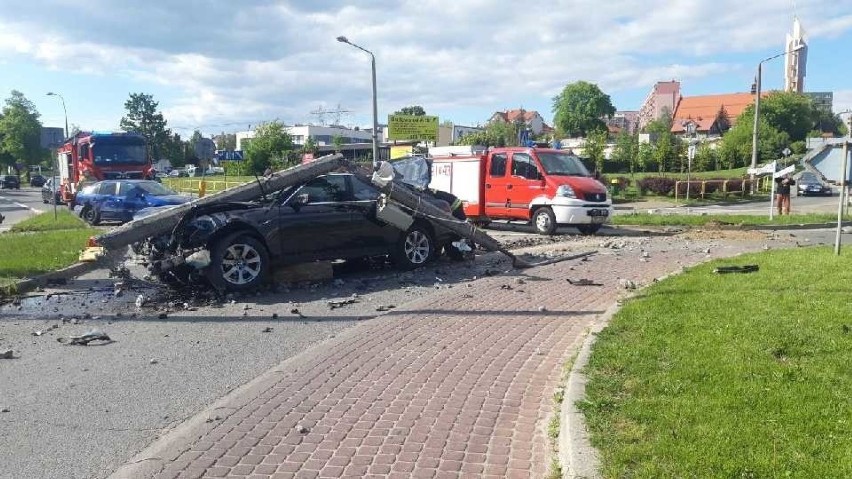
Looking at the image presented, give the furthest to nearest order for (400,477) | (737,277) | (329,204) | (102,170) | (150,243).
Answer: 1. (102,170)
2. (329,204)
3. (150,243)
4. (737,277)
5. (400,477)

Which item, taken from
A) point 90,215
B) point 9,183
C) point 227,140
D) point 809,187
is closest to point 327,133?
point 227,140

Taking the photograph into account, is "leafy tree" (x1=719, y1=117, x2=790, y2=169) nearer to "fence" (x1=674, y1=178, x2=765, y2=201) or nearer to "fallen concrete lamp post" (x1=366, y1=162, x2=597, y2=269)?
"fence" (x1=674, y1=178, x2=765, y2=201)

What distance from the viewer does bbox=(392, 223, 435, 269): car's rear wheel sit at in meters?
11.5

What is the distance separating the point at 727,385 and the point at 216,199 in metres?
7.39

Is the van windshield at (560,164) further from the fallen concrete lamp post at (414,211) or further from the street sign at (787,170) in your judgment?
the fallen concrete lamp post at (414,211)

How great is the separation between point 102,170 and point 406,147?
24.0 metres

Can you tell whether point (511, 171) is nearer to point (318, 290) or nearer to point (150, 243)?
point (318, 290)

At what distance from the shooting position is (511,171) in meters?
18.5

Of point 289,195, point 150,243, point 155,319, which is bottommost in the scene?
point 155,319

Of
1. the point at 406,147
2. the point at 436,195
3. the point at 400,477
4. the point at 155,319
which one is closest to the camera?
the point at 400,477

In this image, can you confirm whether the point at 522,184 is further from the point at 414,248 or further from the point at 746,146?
the point at 746,146

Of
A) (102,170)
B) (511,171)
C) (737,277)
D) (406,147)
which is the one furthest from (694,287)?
(406,147)

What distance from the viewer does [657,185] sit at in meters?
40.1

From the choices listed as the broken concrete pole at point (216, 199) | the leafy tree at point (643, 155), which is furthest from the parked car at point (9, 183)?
the broken concrete pole at point (216, 199)
